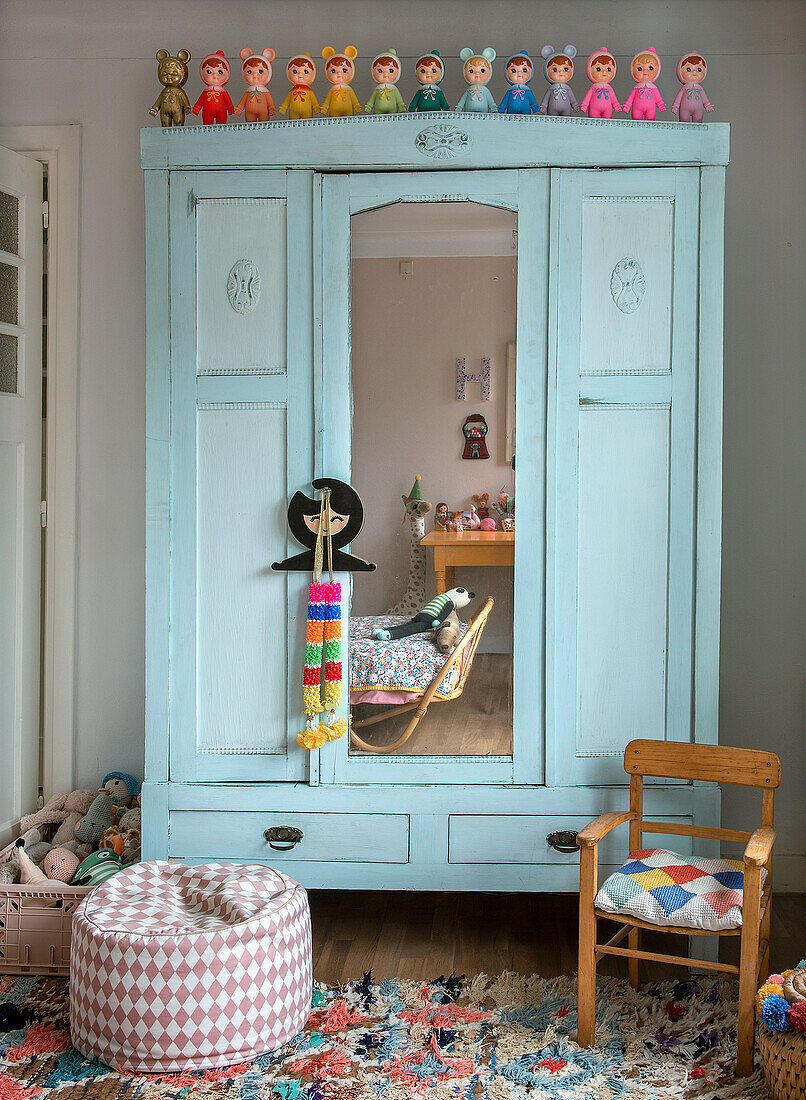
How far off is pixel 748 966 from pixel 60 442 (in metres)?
2.48

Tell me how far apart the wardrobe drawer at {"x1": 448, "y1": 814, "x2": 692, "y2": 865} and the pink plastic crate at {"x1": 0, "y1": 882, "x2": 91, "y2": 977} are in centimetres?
99

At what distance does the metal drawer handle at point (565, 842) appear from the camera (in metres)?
2.49

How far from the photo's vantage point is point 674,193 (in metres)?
2.45

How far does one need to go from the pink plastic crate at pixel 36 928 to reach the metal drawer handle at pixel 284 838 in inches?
18.3

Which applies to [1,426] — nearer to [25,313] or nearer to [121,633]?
[25,313]

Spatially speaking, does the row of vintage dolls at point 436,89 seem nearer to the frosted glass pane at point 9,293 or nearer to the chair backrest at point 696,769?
the frosted glass pane at point 9,293

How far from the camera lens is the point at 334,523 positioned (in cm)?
252

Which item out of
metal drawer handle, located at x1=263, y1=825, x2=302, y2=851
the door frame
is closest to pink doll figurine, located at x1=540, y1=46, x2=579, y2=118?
the door frame

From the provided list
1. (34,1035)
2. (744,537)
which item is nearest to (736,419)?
(744,537)

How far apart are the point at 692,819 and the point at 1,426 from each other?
7.70ft

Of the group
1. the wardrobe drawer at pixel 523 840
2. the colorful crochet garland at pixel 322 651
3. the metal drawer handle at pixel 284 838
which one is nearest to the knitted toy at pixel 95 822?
the metal drawer handle at pixel 284 838

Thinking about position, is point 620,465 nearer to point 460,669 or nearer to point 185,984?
point 460,669

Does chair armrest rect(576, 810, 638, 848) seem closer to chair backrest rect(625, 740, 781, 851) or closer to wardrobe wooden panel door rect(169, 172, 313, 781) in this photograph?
chair backrest rect(625, 740, 781, 851)

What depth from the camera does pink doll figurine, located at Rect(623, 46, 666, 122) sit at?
2.49 m
